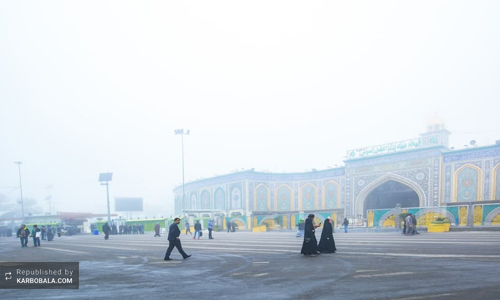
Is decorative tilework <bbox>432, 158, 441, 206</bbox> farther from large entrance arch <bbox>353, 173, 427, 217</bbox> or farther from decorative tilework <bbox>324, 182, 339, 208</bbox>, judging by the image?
decorative tilework <bbox>324, 182, 339, 208</bbox>

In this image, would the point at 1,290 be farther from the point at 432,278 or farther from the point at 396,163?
the point at 396,163

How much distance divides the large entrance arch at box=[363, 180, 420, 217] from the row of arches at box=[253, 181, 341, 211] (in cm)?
358

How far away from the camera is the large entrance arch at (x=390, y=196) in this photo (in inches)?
1622

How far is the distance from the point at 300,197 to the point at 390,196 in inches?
427

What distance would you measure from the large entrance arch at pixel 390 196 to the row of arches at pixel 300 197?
358 centimetres

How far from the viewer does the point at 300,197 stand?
155ft

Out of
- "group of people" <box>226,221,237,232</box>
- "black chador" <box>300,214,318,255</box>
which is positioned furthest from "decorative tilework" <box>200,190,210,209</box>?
"black chador" <box>300,214,318,255</box>

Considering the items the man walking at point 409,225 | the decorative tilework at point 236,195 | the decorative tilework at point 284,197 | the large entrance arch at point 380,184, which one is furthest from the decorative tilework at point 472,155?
the decorative tilework at point 236,195

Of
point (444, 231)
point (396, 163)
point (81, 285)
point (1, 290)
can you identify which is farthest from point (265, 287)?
point (396, 163)

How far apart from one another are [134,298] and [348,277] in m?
3.89

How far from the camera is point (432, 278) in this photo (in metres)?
6.52

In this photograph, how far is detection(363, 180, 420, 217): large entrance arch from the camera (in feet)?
135

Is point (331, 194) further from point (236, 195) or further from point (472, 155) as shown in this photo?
point (472, 155)

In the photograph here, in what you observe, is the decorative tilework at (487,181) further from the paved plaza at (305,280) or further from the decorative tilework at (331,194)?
the paved plaza at (305,280)
